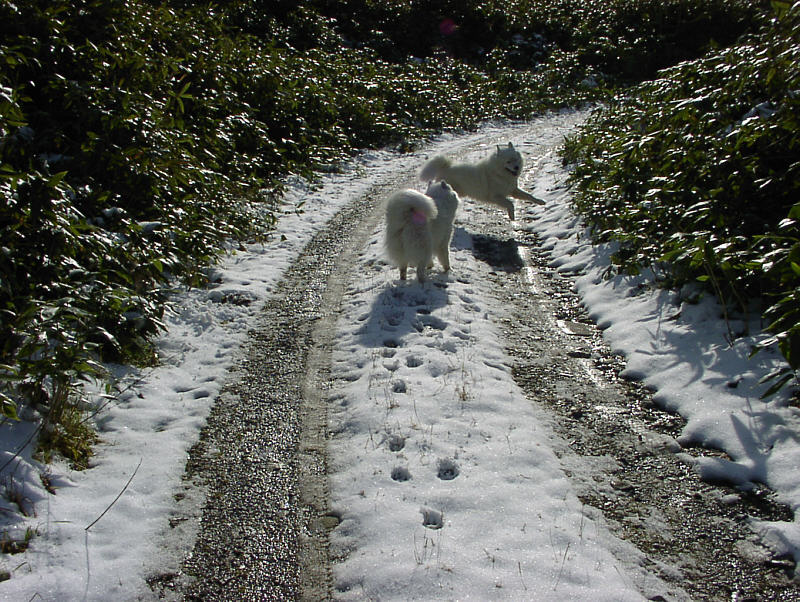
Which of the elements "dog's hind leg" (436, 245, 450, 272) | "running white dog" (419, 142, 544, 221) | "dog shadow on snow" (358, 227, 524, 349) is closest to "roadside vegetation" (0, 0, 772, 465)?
"running white dog" (419, 142, 544, 221)

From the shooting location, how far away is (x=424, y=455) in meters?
3.59

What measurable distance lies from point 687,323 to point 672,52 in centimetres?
2387

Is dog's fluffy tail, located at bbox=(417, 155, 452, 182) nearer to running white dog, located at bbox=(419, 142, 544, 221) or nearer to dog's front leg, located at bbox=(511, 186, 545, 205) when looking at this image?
running white dog, located at bbox=(419, 142, 544, 221)

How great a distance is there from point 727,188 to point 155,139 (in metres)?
6.51

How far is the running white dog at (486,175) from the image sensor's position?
935 centimetres

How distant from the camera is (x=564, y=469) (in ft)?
11.5

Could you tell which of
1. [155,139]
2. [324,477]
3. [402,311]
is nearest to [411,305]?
[402,311]

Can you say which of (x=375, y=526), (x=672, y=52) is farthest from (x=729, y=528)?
(x=672, y=52)

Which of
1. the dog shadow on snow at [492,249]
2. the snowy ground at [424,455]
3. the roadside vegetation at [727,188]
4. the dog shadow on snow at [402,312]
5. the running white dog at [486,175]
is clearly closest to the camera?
the snowy ground at [424,455]

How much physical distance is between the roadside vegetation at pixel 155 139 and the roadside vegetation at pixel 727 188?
0.09 m

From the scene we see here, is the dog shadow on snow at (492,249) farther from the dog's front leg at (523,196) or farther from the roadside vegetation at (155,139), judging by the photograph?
the dog's front leg at (523,196)

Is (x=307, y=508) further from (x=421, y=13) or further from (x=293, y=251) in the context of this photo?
(x=421, y=13)

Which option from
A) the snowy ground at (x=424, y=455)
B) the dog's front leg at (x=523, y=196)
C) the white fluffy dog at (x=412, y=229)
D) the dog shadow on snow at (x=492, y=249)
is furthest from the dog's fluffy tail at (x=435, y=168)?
the snowy ground at (x=424, y=455)

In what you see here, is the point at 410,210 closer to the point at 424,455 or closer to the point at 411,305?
the point at 411,305
